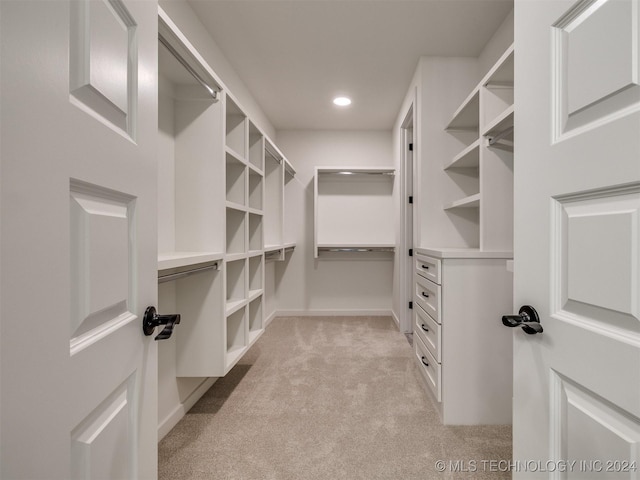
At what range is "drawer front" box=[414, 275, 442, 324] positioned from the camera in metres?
1.87

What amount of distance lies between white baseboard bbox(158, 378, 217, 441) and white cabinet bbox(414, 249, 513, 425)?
146 cm

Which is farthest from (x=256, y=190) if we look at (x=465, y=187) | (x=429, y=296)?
(x=465, y=187)

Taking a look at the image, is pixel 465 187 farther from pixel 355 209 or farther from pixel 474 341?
pixel 355 209

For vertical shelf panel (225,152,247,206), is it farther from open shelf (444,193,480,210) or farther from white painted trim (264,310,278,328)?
white painted trim (264,310,278,328)

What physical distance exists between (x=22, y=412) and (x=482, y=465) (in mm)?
1725

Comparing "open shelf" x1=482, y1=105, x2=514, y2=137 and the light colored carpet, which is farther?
"open shelf" x1=482, y1=105, x2=514, y2=137

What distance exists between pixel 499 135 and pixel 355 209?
2.62m

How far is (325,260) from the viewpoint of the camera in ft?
14.2

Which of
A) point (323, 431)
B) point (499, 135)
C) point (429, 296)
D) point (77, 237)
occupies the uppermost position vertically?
point (499, 135)

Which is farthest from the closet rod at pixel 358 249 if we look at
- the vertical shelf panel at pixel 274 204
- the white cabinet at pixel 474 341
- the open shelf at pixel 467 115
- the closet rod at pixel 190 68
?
the closet rod at pixel 190 68

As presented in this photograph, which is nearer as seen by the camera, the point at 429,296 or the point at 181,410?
the point at 181,410

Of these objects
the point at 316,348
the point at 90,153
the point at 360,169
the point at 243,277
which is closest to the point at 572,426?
the point at 90,153

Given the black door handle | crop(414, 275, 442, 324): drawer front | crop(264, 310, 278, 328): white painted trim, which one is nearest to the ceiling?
crop(414, 275, 442, 324): drawer front

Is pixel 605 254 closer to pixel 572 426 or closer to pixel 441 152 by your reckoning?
pixel 572 426
